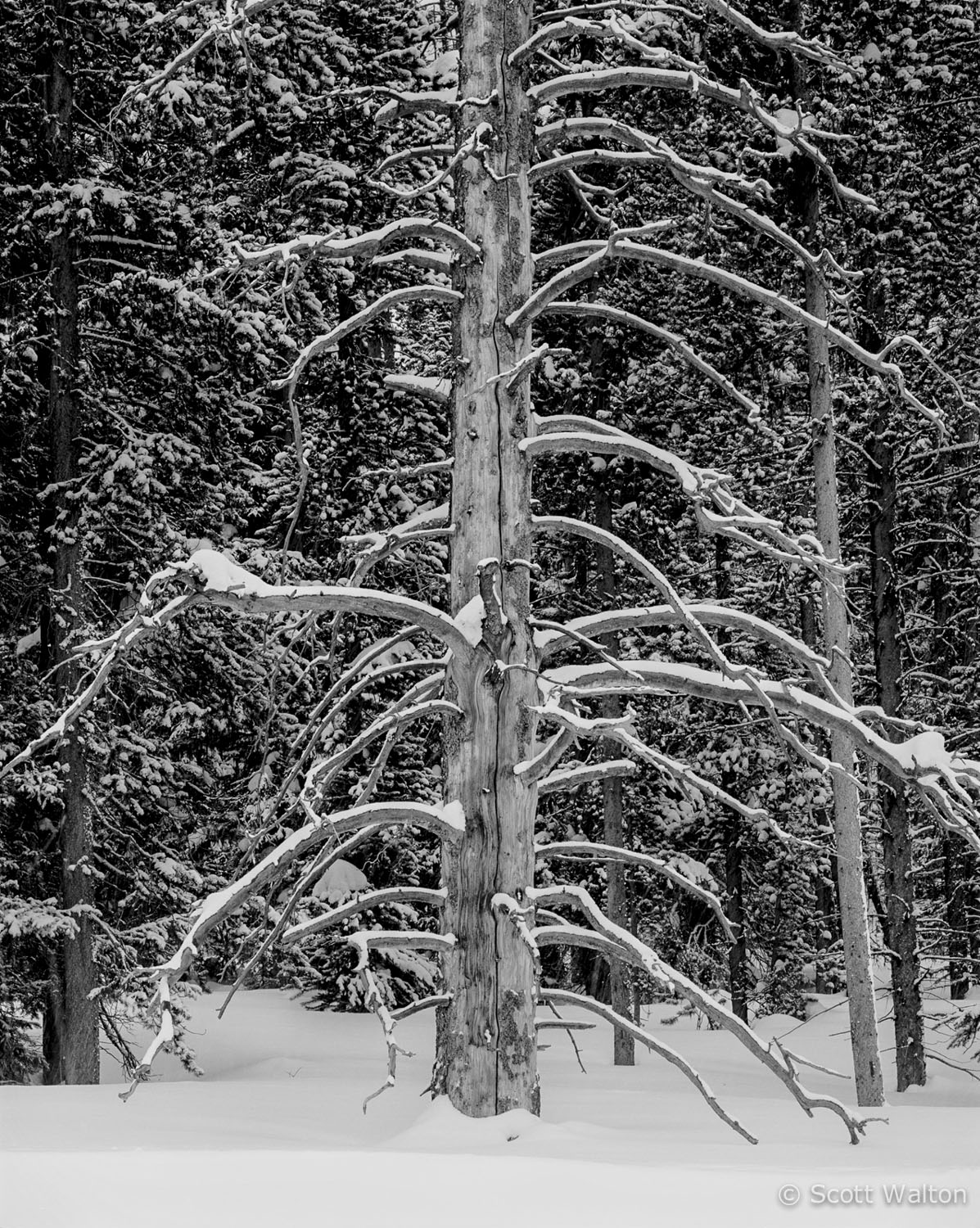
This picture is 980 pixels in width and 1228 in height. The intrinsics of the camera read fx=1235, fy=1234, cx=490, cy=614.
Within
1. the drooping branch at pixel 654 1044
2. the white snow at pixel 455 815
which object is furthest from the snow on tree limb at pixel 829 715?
the drooping branch at pixel 654 1044

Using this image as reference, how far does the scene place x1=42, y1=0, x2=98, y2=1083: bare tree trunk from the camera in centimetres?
1234

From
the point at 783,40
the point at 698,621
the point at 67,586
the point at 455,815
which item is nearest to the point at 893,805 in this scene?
the point at 67,586

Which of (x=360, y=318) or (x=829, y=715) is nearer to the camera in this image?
(x=829, y=715)

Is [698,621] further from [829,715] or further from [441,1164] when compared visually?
[441,1164]

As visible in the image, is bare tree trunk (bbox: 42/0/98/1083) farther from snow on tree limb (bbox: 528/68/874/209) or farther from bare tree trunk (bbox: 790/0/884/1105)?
snow on tree limb (bbox: 528/68/874/209)

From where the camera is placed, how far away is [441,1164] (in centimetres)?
349

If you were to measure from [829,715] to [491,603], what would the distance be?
4.50 feet

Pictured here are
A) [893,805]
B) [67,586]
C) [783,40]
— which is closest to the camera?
[783,40]

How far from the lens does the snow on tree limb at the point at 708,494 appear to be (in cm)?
468

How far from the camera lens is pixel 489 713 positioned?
16.3ft

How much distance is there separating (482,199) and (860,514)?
1232 centimetres

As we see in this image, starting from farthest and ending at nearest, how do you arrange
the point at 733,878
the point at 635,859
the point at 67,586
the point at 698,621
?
the point at 733,878 → the point at 67,586 → the point at 635,859 → the point at 698,621

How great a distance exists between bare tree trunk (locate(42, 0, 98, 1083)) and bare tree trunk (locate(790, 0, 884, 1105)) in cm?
749

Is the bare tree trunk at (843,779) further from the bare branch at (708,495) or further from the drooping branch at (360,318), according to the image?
the drooping branch at (360,318)
